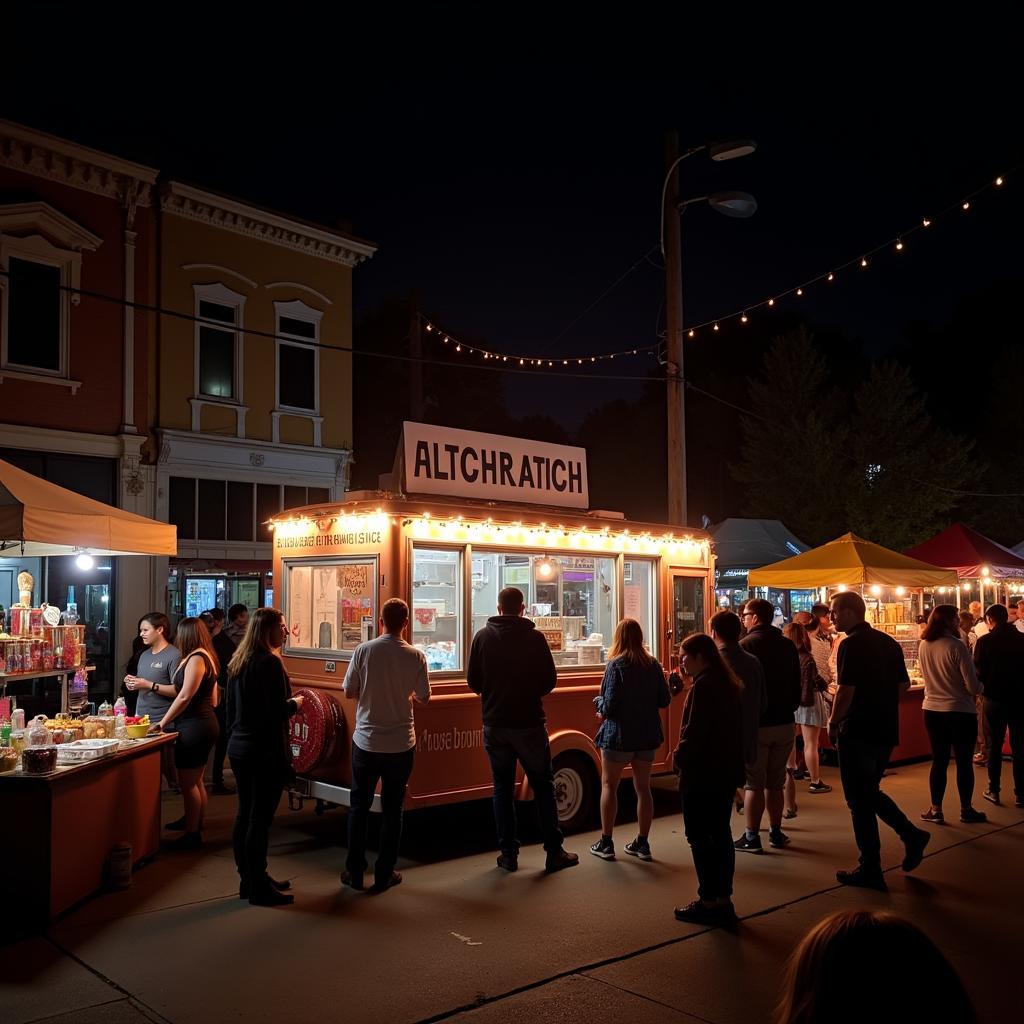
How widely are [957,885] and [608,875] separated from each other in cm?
234

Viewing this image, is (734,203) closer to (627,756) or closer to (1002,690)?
(1002,690)

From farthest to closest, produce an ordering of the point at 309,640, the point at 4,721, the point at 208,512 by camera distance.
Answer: the point at 208,512 → the point at 309,640 → the point at 4,721

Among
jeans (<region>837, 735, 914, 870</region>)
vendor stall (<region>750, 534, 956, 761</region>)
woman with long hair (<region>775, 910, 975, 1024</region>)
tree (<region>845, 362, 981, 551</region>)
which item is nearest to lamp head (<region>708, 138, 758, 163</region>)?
vendor stall (<region>750, 534, 956, 761</region>)

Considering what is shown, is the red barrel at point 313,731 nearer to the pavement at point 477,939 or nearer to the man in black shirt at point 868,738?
the pavement at point 477,939

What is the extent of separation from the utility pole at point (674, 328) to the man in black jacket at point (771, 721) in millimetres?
5268

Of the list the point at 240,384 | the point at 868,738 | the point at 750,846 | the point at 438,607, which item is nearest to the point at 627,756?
the point at 750,846

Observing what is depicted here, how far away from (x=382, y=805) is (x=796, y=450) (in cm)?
2216

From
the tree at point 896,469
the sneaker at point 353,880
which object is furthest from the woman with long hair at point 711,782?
the tree at point 896,469

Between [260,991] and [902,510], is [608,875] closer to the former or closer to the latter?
[260,991]

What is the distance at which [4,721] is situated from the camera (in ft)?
21.1

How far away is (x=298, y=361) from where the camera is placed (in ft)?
59.1

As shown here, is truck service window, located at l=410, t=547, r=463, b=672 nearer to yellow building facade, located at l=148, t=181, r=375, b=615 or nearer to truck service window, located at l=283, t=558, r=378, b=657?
truck service window, located at l=283, t=558, r=378, b=657

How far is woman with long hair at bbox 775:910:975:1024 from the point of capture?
1363 millimetres

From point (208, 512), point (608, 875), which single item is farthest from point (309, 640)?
point (208, 512)
